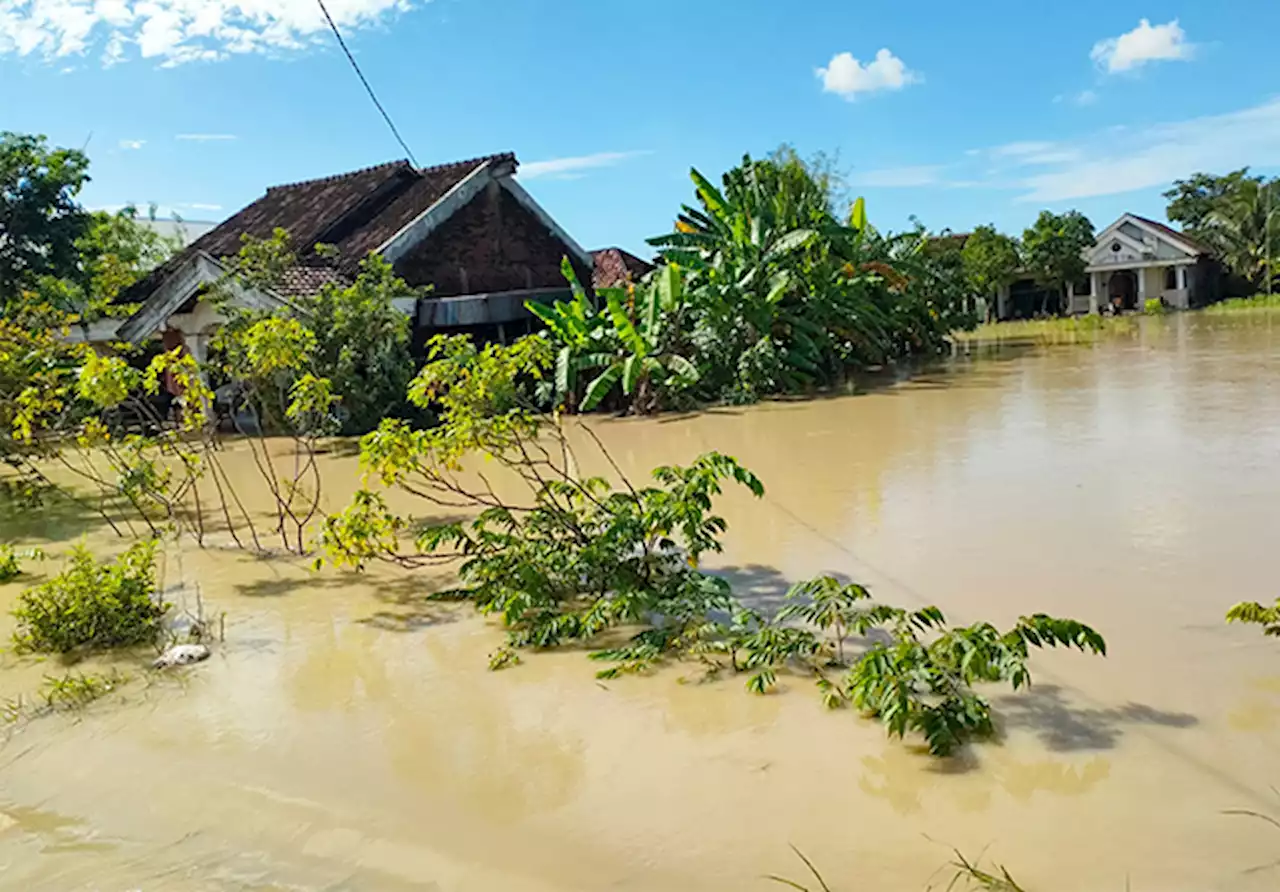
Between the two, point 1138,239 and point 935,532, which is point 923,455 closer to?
point 935,532

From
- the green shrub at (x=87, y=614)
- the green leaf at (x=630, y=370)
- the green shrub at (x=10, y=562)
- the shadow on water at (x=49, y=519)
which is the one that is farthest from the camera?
the green leaf at (x=630, y=370)

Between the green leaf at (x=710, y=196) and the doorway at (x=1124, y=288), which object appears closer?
the green leaf at (x=710, y=196)

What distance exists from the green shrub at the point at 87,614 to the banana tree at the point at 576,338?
11.9 meters

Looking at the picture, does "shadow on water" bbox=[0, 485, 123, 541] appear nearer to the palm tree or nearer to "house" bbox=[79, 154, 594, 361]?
"house" bbox=[79, 154, 594, 361]

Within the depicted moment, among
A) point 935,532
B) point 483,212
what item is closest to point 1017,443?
point 935,532

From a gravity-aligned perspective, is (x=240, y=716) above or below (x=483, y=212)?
below

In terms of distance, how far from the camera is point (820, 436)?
43.7 feet

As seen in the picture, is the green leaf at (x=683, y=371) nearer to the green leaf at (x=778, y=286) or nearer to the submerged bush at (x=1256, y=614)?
the green leaf at (x=778, y=286)

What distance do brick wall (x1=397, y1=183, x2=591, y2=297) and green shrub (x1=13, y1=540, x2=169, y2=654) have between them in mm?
14005

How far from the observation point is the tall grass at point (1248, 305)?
129ft

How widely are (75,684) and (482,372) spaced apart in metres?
2.99

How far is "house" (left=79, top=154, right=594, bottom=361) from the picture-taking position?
18.1m

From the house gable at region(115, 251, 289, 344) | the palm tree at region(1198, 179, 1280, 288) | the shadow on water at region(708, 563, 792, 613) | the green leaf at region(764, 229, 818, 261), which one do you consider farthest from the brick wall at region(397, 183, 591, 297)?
the palm tree at region(1198, 179, 1280, 288)

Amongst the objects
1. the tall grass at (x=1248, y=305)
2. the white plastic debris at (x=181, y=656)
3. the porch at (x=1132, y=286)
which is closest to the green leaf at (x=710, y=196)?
the white plastic debris at (x=181, y=656)
